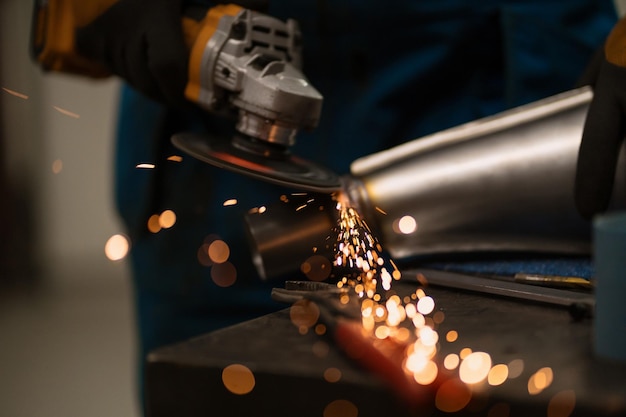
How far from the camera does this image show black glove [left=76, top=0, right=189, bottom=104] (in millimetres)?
719

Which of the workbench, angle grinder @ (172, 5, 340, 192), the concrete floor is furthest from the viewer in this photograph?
the concrete floor

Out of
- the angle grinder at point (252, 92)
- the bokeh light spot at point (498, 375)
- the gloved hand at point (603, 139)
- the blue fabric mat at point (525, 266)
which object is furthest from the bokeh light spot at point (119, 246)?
the bokeh light spot at point (498, 375)

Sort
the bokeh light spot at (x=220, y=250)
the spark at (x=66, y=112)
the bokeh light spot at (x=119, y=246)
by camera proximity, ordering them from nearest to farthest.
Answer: the bokeh light spot at (x=220, y=250) < the bokeh light spot at (x=119, y=246) < the spark at (x=66, y=112)

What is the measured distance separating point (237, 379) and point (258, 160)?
271mm

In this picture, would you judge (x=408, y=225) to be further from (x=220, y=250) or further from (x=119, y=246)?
(x=119, y=246)

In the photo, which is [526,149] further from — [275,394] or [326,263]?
[275,394]

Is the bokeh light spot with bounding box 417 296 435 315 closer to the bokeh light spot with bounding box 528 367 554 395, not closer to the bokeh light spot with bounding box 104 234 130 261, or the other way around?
the bokeh light spot with bounding box 528 367 554 395

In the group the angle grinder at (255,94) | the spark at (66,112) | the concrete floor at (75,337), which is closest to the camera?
the angle grinder at (255,94)

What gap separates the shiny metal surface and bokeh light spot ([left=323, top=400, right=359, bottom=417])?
13.4 inches

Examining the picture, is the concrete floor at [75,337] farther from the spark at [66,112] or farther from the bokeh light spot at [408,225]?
the bokeh light spot at [408,225]

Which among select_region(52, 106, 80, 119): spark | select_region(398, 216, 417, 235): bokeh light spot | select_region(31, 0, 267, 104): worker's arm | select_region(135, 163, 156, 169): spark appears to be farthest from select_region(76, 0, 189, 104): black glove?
select_region(52, 106, 80, 119): spark

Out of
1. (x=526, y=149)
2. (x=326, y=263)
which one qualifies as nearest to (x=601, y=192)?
(x=526, y=149)

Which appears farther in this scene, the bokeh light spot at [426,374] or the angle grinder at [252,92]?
the angle grinder at [252,92]

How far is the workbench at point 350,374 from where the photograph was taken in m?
0.35
